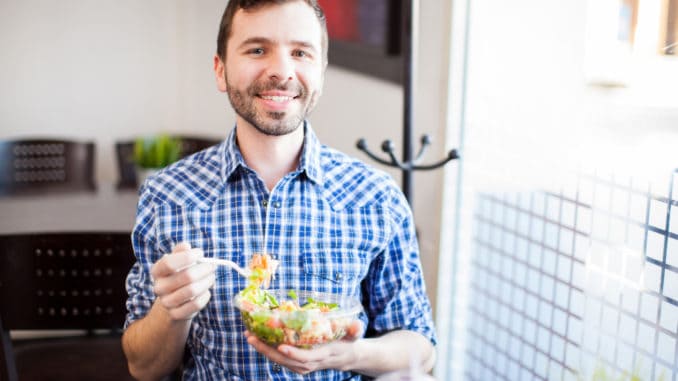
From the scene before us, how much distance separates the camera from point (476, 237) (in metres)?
1.93

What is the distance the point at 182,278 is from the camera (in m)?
1.02

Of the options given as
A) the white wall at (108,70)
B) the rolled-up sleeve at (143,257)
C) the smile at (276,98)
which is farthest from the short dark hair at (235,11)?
the white wall at (108,70)

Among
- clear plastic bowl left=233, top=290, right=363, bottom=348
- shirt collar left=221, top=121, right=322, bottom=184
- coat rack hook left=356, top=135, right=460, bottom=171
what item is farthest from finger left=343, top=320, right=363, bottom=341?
coat rack hook left=356, top=135, right=460, bottom=171

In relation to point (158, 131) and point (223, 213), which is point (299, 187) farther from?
point (158, 131)

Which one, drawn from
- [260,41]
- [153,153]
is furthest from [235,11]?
[153,153]

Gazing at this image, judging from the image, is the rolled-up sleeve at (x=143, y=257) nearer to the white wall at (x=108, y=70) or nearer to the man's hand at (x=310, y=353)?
the man's hand at (x=310, y=353)

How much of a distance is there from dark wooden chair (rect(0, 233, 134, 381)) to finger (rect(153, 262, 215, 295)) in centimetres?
50

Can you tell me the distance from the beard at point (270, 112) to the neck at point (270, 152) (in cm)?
5

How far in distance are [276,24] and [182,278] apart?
417 mm

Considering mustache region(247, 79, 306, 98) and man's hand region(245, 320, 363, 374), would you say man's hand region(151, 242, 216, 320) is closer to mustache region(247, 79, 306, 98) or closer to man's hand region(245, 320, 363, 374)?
man's hand region(245, 320, 363, 374)

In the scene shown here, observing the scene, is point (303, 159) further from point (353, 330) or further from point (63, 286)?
point (63, 286)

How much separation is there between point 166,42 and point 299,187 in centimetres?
291

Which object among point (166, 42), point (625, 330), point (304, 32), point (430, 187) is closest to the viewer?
point (304, 32)

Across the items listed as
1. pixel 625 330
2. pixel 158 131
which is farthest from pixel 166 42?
pixel 625 330
